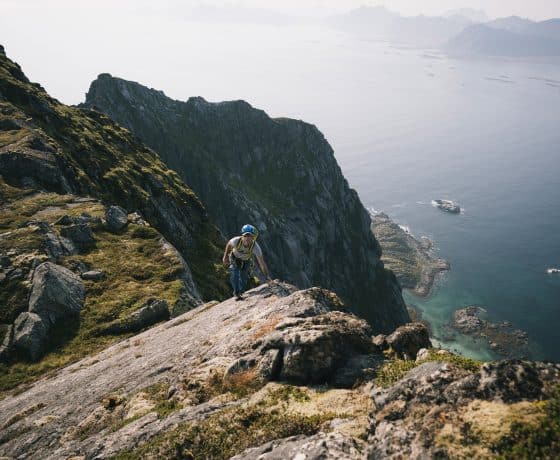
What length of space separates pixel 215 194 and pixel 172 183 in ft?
262

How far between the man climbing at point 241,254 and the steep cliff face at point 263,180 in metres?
118

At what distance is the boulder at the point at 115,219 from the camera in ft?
146

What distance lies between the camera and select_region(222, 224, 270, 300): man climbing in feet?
75.8

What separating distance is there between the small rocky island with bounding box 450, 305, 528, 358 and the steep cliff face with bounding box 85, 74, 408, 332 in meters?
28.7

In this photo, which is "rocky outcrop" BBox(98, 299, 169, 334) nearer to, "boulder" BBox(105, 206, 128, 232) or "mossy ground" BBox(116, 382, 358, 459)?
"boulder" BBox(105, 206, 128, 232)

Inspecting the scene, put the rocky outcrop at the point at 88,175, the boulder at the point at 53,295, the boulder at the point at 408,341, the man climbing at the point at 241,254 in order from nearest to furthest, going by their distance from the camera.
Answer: the boulder at the point at 408,341
the man climbing at the point at 241,254
the boulder at the point at 53,295
the rocky outcrop at the point at 88,175

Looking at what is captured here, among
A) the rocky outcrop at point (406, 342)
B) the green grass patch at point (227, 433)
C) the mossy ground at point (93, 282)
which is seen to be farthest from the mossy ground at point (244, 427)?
the mossy ground at point (93, 282)

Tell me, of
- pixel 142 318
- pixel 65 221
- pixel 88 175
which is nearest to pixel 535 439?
pixel 142 318

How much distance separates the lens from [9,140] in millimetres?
54438

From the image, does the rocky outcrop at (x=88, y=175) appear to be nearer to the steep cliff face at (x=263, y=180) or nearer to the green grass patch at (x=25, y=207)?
the green grass patch at (x=25, y=207)

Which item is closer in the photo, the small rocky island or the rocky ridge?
the rocky ridge

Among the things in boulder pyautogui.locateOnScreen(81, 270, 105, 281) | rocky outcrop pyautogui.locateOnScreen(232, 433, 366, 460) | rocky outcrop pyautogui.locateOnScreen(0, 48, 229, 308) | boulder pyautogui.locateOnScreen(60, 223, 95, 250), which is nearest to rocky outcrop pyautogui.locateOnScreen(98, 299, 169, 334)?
rocky outcrop pyautogui.locateOnScreen(0, 48, 229, 308)

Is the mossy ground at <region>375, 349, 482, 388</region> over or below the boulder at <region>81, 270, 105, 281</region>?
over

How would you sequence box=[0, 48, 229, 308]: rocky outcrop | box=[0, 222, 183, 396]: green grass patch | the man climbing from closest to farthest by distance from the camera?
the man climbing
box=[0, 222, 183, 396]: green grass patch
box=[0, 48, 229, 308]: rocky outcrop
